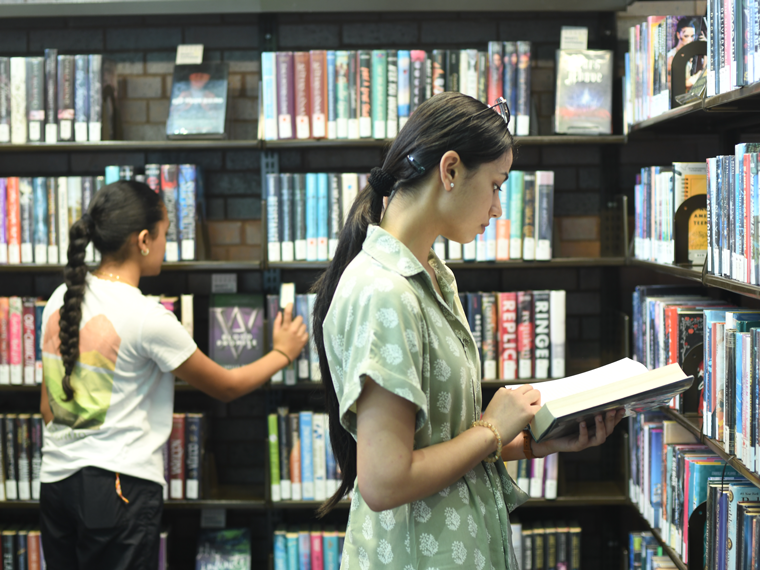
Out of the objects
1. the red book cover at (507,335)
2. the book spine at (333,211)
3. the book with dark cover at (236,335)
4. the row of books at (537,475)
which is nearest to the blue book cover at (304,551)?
the book with dark cover at (236,335)

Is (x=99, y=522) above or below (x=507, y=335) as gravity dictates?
below

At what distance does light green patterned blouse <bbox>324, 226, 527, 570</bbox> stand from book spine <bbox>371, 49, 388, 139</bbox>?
1391 millimetres

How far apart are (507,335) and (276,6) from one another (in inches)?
56.5

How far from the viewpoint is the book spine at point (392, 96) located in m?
2.41

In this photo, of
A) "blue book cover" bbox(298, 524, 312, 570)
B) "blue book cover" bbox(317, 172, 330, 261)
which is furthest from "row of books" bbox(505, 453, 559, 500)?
"blue book cover" bbox(317, 172, 330, 261)

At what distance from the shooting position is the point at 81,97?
8.09 ft

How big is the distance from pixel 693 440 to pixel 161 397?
5.16 feet

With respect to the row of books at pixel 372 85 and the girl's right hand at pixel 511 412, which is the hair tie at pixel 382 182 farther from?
the row of books at pixel 372 85

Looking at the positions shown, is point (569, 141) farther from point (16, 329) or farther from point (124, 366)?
point (16, 329)

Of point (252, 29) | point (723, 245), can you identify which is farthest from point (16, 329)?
point (723, 245)

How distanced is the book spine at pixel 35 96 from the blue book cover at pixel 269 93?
80cm

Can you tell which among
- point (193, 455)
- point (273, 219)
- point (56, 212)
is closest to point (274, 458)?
point (193, 455)

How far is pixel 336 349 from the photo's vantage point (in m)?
1.06

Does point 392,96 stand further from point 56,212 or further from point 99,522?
point 99,522
